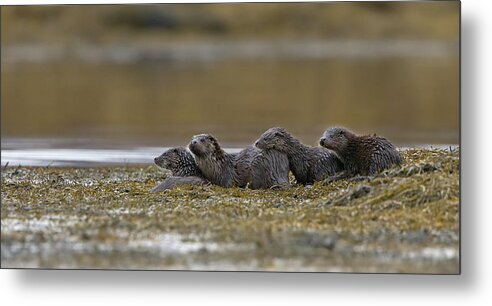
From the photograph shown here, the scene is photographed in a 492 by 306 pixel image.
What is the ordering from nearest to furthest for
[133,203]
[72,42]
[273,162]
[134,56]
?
[133,203] < [273,162] < [72,42] < [134,56]

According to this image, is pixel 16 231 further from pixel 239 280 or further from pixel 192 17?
pixel 192 17

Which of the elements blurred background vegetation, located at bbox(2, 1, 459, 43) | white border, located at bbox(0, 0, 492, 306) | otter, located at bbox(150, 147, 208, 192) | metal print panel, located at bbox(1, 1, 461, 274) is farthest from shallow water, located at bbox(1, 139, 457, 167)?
white border, located at bbox(0, 0, 492, 306)

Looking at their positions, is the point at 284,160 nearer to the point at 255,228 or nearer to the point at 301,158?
the point at 301,158

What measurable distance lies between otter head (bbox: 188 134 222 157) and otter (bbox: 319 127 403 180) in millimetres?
992

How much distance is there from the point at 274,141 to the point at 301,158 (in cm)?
30

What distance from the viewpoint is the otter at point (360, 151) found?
1058 centimetres

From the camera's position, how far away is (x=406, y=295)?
8477 millimetres

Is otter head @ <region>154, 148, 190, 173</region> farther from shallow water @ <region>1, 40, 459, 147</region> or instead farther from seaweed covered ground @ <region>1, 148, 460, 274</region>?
shallow water @ <region>1, 40, 459, 147</region>

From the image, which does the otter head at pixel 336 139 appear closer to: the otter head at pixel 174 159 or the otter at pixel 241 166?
the otter at pixel 241 166

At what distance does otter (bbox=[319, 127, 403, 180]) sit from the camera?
34.7 feet

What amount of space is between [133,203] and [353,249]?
2272 millimetres

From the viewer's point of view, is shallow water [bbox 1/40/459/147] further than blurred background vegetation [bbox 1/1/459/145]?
Yes

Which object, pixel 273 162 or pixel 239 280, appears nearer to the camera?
pixel 239 280

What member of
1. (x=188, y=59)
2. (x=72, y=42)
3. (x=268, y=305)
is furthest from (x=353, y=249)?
(x=188, y=59)
